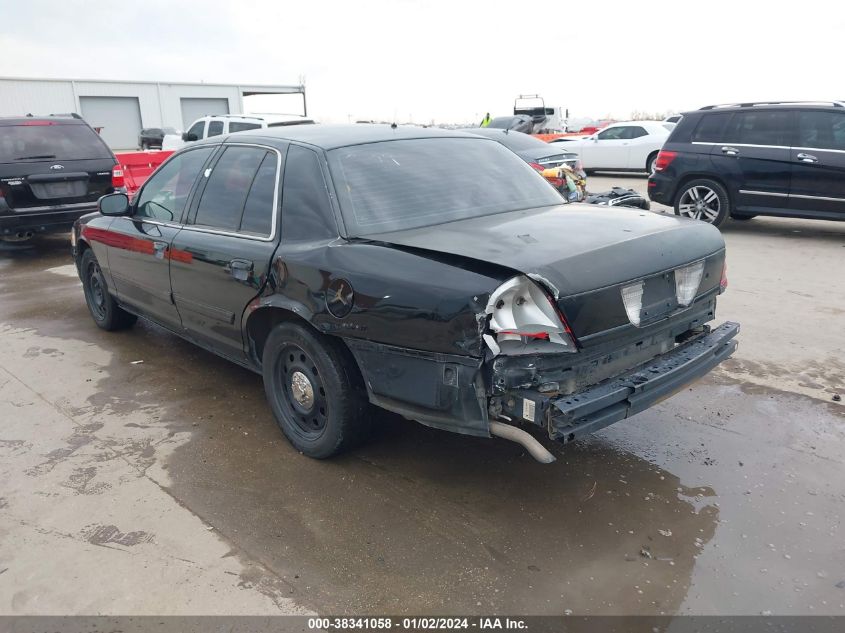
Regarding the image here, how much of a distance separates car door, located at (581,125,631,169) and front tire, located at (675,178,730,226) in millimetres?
7962

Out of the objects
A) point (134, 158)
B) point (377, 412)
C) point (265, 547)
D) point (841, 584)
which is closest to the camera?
point (841, 584)

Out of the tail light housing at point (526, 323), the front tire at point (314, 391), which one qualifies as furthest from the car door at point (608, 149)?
the tail light housing at point (526, 323)

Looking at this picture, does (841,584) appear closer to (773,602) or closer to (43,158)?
(773,602)

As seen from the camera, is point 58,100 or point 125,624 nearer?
point 125,624

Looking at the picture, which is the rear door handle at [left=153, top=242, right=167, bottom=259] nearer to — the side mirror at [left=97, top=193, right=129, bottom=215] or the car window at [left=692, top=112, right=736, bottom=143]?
the side mirror at [left=97, top=193, right=129, bottom=215]

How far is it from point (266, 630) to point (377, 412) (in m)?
1.27

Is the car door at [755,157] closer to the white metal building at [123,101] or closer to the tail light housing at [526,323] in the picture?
the tail light housing at [526,323]

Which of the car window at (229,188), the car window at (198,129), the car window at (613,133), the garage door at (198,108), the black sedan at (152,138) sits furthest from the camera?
the garage door at (198,108)

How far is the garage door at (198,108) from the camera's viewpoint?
4250 centimetres

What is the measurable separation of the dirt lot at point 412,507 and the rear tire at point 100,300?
35.3 inches

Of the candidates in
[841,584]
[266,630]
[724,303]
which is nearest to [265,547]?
[266,630]

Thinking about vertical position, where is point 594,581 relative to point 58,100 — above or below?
below

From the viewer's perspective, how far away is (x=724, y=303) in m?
6.24

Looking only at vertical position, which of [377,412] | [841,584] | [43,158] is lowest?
[841,584]
